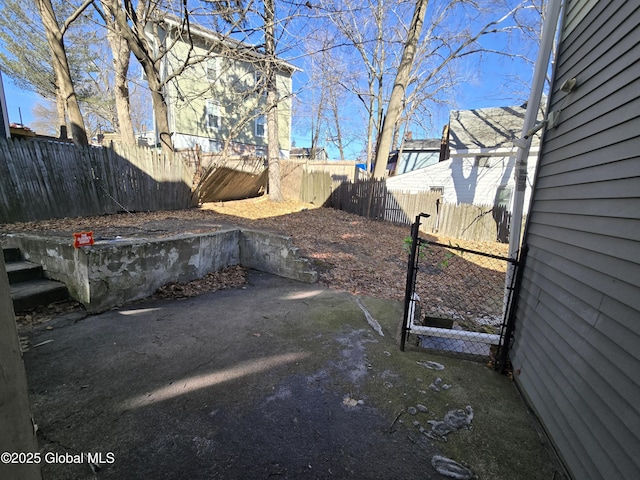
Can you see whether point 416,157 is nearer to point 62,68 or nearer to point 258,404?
point 62,68

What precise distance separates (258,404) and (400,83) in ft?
42.2

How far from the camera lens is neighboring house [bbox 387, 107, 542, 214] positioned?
39.6 ft

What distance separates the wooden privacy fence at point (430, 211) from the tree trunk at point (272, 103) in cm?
306

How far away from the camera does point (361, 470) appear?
1.64 meters

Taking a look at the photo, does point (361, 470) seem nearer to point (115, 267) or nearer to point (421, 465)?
point (421, 465)

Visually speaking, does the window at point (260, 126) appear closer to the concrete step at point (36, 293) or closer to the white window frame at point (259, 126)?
the white window frame at point (259, 126)

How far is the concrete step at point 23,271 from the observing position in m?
3.52

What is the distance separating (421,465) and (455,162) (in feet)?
45.7

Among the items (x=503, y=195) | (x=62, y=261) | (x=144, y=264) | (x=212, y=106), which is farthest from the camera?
(x=212, y=106)

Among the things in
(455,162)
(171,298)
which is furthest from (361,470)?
(455,162)

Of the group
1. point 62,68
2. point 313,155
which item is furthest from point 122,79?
point 313,155

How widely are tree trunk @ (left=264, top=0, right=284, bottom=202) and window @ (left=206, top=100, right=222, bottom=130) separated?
24.0 feet

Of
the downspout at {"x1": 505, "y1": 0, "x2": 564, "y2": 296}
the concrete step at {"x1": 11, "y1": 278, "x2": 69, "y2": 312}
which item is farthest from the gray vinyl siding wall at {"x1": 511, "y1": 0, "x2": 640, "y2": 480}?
the concrete step at {"x1": 11, "y1": 278, "x2": 69, "y2": 312}

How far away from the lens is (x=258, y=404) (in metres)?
2.11
